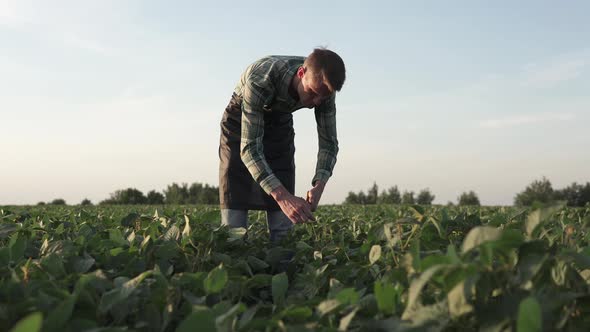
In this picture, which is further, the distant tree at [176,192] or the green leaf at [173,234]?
the distant tree at [176,192]

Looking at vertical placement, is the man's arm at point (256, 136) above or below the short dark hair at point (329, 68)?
below

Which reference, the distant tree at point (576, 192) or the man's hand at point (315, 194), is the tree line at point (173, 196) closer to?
the distant tree at point (576, 192)

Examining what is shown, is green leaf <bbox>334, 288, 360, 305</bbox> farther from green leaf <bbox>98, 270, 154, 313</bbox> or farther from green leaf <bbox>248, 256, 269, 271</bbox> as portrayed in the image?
green leaf <bbox>248, 256, 269, 271</bbox>

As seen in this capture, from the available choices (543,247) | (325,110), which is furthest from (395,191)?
(543,247)

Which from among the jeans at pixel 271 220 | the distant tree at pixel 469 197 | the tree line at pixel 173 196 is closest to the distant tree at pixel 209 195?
the tree line at pixel 173 196

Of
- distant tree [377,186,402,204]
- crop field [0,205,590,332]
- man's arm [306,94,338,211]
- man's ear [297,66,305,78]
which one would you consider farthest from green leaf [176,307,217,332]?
distant tree [377,186,402,204]

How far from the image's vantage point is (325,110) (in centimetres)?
476

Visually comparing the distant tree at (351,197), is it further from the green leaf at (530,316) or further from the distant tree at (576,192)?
the green leaf at (530,316)

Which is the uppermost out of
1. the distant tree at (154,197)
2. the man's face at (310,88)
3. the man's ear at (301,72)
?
the man's ear at (301,72)

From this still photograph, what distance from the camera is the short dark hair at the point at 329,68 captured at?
3.59m

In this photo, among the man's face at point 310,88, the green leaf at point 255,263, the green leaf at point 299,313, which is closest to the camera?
the green leaf at point 299,313

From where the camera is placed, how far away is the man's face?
369cm

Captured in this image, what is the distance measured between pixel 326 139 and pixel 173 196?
46219 millimetres

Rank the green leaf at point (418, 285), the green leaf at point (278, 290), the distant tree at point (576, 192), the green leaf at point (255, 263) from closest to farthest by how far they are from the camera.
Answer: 1. the green leaf at point (418, 285)
2. the green leaf at point (278, 290)
3. the green leaf at point (255, 263)
4. the distant tree at point (576, 192)
